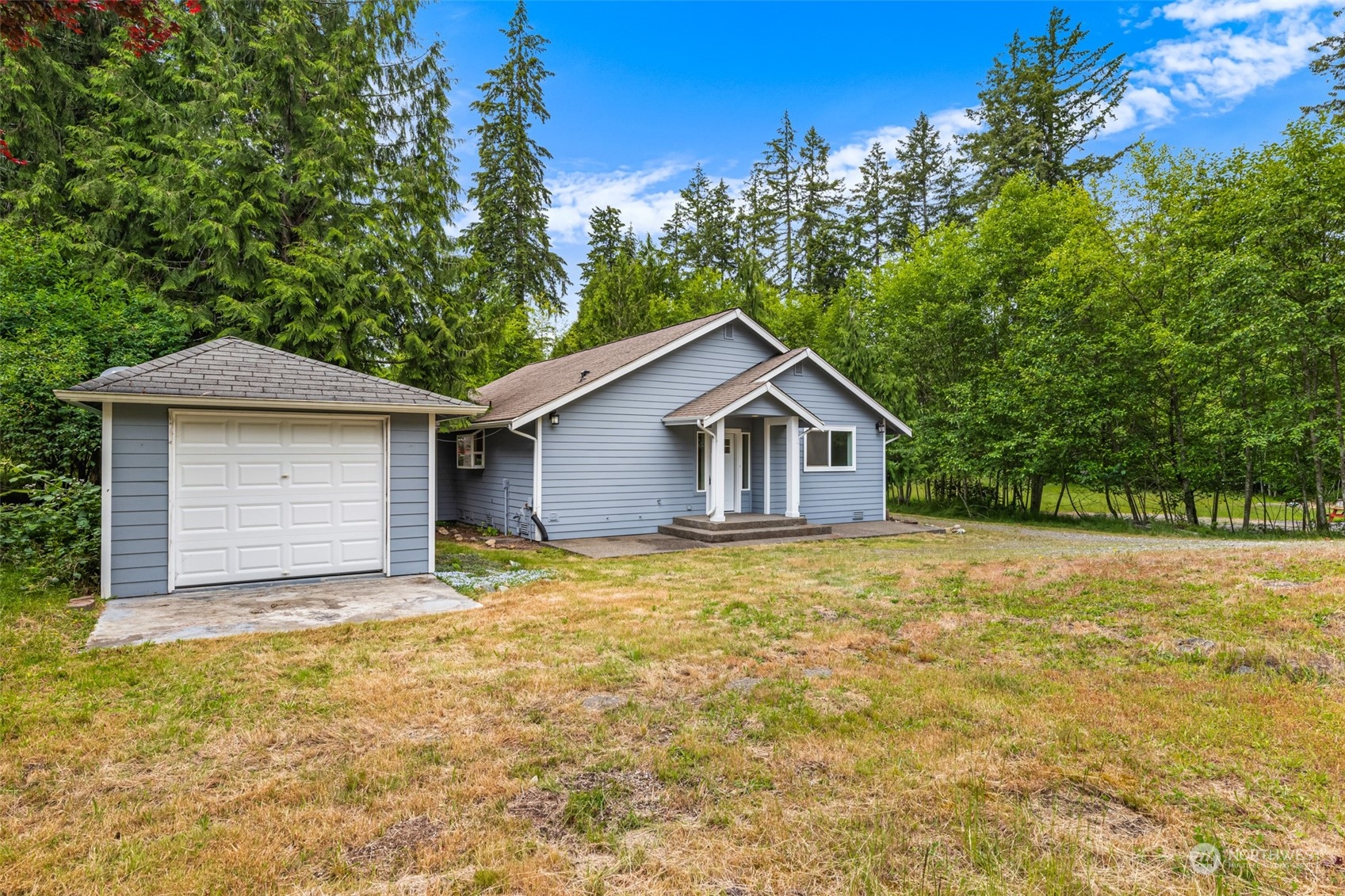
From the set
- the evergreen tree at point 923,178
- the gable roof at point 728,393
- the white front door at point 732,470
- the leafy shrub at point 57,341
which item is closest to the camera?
the leafy shrub at point 57,341

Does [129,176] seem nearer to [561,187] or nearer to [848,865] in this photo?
[848,865]

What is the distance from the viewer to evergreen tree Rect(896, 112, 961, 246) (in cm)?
3031

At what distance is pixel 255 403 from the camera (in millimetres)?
7230

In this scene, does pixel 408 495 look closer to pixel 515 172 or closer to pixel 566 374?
pixel 566 374

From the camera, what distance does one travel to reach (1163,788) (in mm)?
2908

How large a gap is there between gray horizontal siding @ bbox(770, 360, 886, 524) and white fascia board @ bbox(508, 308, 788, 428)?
1173 millimetres

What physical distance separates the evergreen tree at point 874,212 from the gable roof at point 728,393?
61.4ft

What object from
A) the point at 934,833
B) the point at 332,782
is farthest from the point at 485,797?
the point at 934,833

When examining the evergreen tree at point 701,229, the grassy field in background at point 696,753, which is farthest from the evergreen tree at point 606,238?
the grassy field in background at point 696,753

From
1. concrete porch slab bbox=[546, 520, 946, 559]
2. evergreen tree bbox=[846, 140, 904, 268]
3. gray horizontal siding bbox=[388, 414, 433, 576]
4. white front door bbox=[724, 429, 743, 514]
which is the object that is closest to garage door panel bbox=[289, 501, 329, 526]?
gray horizontal siding bbox=[388, 414, 433, 576]

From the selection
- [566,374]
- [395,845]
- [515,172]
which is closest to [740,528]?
[566,374]

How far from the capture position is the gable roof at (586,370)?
12344 millimetres

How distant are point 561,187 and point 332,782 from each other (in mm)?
28391

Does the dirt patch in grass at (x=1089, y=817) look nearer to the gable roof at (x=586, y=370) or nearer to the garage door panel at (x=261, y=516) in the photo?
the garage door panel at (x=261, y=516)
